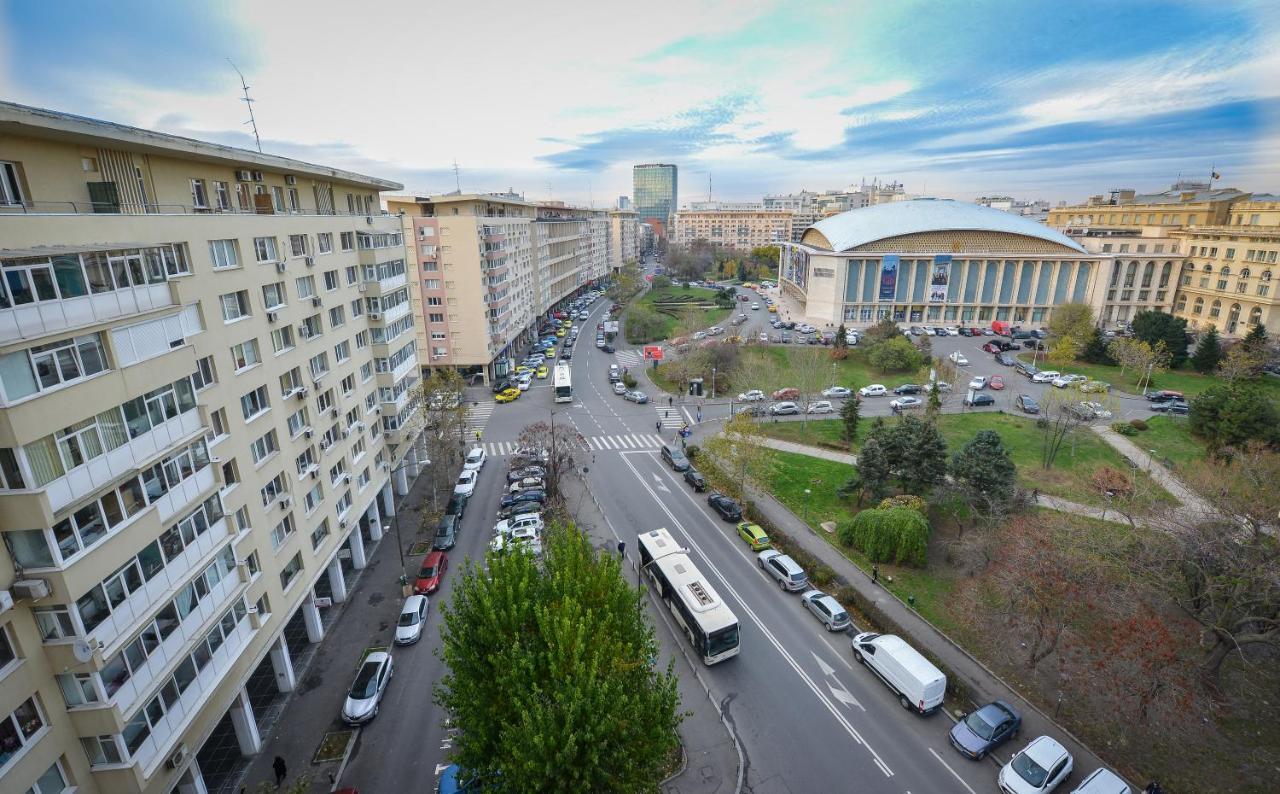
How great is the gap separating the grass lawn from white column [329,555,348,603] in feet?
111

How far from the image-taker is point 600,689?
1479 centimetres

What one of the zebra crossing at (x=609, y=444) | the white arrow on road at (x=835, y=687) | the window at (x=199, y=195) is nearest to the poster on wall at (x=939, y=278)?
the zebra crossing at (x=609, y=444)

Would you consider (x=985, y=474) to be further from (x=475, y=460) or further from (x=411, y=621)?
(x=475, y=460)

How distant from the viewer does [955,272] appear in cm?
9156

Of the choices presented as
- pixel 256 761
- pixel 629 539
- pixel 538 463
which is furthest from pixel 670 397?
pixel 256 761

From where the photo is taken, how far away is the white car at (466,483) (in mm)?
39356

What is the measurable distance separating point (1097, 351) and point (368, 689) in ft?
266

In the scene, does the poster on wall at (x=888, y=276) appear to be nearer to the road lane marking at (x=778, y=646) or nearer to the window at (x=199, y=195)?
the road lane marking at (x=778, y=646)

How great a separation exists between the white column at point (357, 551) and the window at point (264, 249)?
15020 mm

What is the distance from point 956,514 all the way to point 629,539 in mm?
19341


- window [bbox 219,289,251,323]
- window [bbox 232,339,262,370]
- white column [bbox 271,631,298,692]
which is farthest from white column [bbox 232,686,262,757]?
window [bbox 219,289,251,323]

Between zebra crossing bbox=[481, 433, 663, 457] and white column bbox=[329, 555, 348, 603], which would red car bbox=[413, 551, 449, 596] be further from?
zebra crossing bbox=[481, 433, 663, 457]

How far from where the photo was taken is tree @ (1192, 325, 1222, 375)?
63.6 m

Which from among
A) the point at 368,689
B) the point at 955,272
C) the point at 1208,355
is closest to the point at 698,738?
the point at 368,689
